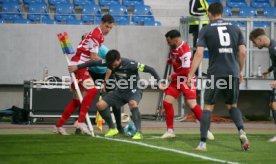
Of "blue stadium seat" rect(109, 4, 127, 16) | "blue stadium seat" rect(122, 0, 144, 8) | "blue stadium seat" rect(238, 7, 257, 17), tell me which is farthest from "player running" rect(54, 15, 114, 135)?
"blue stadium seat" rect(238, 7, 257, 17)

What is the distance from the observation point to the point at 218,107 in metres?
23.5

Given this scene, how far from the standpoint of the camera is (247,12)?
2742 centimetres

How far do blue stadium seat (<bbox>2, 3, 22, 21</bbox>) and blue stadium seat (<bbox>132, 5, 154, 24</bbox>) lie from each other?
3.64 meters

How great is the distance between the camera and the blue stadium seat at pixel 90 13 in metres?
24.1

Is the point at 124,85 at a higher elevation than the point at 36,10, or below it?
below

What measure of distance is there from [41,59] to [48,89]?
2920 mm

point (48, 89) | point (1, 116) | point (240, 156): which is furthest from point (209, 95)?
point (1, 116)

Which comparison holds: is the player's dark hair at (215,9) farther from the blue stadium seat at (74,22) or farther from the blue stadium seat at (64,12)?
the blue stadium seat at (64,12)

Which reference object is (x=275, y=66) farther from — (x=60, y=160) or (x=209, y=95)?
(x=60, y=160)

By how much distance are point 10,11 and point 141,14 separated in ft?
13.9

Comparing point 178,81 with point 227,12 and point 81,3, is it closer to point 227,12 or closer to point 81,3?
point 81,3

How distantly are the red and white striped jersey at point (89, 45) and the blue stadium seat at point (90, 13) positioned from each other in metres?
8.49

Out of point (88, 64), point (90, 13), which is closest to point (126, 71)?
point (88, 64)

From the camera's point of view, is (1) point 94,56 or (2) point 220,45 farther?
(1) point 94,56
